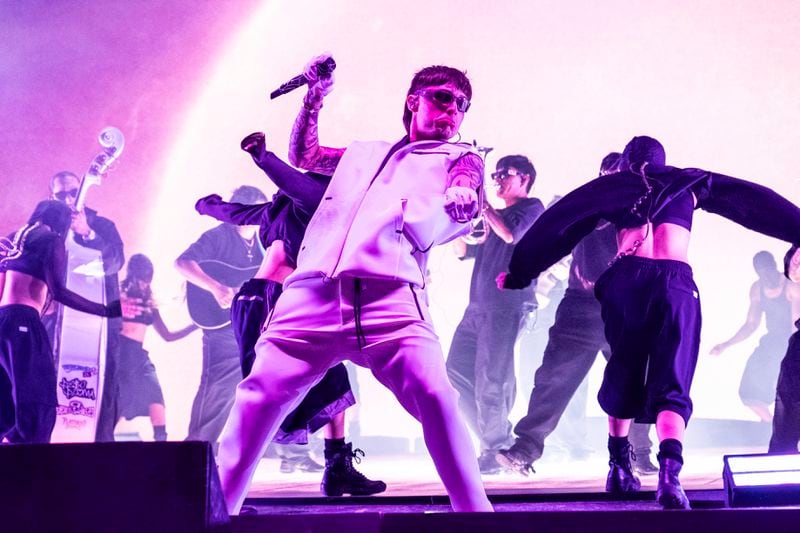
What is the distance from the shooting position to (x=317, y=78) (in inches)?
112

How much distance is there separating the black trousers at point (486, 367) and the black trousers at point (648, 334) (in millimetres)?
924

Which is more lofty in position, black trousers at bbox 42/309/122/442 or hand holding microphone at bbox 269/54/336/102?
hand holding microphone at bbox 269/54/336/102

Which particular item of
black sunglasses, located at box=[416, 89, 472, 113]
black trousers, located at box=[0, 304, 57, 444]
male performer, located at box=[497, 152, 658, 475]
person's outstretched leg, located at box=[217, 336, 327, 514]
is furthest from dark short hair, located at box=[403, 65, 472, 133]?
black trousers, located at box=[0, 304, 57, 444]

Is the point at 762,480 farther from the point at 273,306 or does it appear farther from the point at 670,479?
the point at 273,306

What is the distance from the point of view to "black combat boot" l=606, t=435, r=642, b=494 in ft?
11.3

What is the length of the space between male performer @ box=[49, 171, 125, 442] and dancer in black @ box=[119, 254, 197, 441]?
5 cm

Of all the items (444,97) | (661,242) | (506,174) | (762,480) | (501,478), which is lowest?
(501,478)

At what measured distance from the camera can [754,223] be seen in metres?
3.73

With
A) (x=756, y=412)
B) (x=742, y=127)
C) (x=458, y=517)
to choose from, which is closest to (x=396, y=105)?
(x=742, y=127)

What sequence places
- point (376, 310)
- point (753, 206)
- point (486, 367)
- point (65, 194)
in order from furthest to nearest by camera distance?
point (65, 194) < point (486, 367) < point (753, 206) < point (376, 310)

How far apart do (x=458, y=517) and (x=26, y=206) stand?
426 centimetres

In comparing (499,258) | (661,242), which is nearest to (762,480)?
(661,242)

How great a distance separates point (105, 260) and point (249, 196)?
0.93 meters

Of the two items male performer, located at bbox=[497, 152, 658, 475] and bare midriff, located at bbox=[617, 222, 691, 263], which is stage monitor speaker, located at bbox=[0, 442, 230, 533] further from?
male performer, located at bbox=[497, 152, 658, 475]
